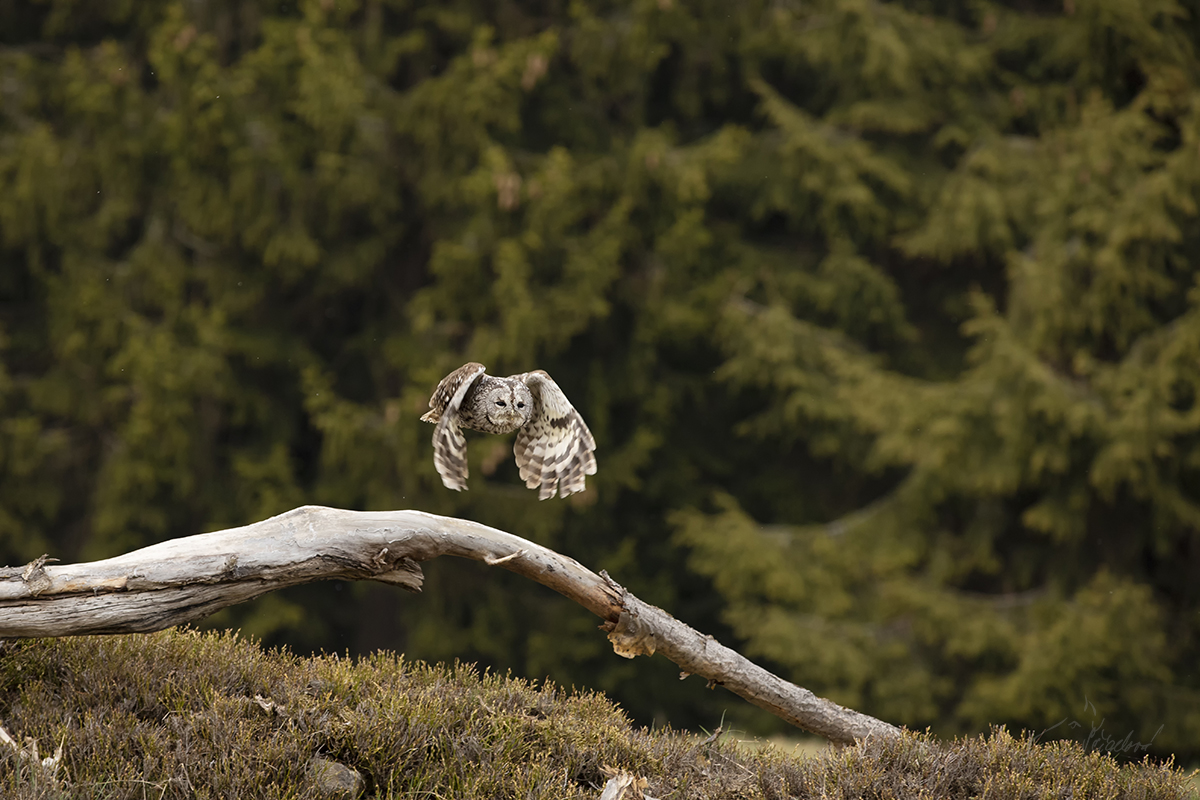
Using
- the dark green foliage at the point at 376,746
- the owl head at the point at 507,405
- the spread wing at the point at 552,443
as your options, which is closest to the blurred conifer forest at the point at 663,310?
the dark green foliage at the point at 376,746

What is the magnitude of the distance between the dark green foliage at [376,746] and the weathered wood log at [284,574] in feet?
1.37

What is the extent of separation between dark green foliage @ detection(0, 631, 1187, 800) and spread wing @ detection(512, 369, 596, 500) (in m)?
1.02

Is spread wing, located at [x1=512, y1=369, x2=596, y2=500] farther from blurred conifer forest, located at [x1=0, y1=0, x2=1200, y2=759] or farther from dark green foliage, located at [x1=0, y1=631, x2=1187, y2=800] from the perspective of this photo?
blurred conifer forest, located at [x1=0, y1=0, x2=1200, y2=759]

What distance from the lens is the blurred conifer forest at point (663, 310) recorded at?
9336 millimetres

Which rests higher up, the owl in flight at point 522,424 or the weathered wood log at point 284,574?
the owl in flight at point 522,424

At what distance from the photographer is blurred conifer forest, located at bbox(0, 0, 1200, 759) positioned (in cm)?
934

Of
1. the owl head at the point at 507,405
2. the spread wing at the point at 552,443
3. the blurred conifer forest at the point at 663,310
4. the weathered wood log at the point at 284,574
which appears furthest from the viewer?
the blurred conifer forest at the point at 663,310

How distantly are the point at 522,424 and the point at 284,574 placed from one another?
1.13 metres

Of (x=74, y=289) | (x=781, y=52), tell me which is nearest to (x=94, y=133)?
(x=74, y=289)

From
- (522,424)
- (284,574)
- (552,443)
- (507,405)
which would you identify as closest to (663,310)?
(552,443)

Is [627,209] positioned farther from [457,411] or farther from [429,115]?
[457,411]

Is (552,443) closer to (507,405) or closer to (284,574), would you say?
(507,405)

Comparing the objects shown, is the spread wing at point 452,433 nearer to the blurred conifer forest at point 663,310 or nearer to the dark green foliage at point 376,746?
the dark green foliage at point 376,746

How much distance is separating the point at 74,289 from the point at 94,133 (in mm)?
1763
